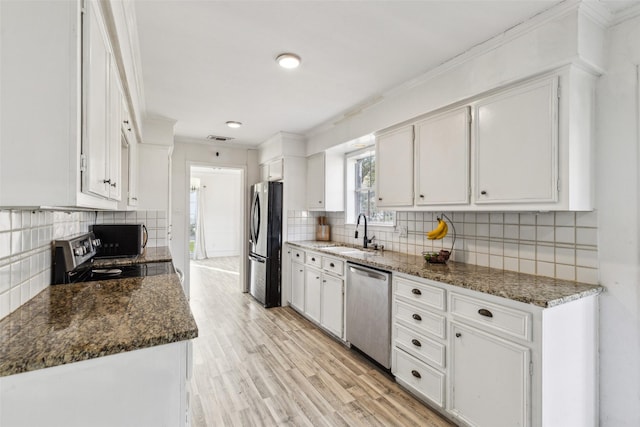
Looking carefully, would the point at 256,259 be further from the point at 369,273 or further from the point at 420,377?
the point at 420,377

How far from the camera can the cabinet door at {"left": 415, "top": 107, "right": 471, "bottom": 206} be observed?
7.20 ft

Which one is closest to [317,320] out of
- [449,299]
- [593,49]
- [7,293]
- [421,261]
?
[421,261]

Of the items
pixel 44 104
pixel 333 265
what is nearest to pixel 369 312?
pixel 333 265

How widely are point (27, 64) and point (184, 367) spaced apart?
1050mm

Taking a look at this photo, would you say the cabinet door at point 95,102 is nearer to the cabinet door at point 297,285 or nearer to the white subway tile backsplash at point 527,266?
the white subway tile backsplash at point 527,266

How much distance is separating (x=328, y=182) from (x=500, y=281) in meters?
2.52

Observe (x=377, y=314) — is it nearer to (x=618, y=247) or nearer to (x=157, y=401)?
(x=618, y=247)

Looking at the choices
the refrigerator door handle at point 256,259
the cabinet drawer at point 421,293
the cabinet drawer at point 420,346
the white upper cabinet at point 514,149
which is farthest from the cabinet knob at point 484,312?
the refrigerator door handle at point 256,259

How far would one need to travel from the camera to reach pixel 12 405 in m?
0.83

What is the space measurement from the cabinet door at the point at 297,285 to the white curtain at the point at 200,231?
5.19 metres

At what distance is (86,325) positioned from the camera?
1112 mm

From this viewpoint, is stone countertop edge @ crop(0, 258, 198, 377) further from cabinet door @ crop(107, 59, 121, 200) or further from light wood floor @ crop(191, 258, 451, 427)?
light wood floor @ crop(191, 258, 451, 427)

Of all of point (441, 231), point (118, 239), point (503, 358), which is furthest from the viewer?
point (118, 239)

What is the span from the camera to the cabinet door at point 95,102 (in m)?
1.01
